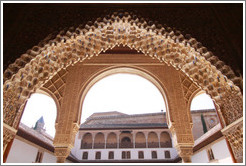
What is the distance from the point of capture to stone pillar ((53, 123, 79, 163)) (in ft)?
15.6

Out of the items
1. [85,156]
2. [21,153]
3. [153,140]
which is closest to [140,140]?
[153,140]

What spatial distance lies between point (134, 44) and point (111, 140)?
15.2m

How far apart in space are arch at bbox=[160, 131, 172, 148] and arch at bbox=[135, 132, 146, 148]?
5.56 feet

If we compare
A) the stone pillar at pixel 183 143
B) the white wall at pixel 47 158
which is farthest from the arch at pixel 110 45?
the white wall at pixel 47 158

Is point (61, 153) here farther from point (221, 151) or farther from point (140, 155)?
point (140, 155)

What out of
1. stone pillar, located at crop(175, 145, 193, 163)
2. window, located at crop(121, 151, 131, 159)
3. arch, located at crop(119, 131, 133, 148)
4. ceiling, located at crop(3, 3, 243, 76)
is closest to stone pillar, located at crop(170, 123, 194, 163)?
stone pillar, located at crop(175, 145, 193, 163)

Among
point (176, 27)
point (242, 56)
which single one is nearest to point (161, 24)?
point (176, 27)

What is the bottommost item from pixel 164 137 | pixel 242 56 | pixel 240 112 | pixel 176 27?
pixel 240 112

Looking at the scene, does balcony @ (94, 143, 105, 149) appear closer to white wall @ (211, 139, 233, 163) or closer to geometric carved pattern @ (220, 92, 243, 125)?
white wall @ (211, 139, 233, 163)

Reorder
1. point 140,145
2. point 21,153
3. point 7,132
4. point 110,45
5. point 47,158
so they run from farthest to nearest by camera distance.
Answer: point 140,145
point 47,158
point 21,153
point 110,45
point 7,132

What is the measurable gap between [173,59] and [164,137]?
50.4 feet

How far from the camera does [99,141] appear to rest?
55.7 ft

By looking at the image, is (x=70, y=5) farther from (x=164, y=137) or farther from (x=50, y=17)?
(x=164, y=137)

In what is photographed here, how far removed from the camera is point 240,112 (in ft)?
7.77
